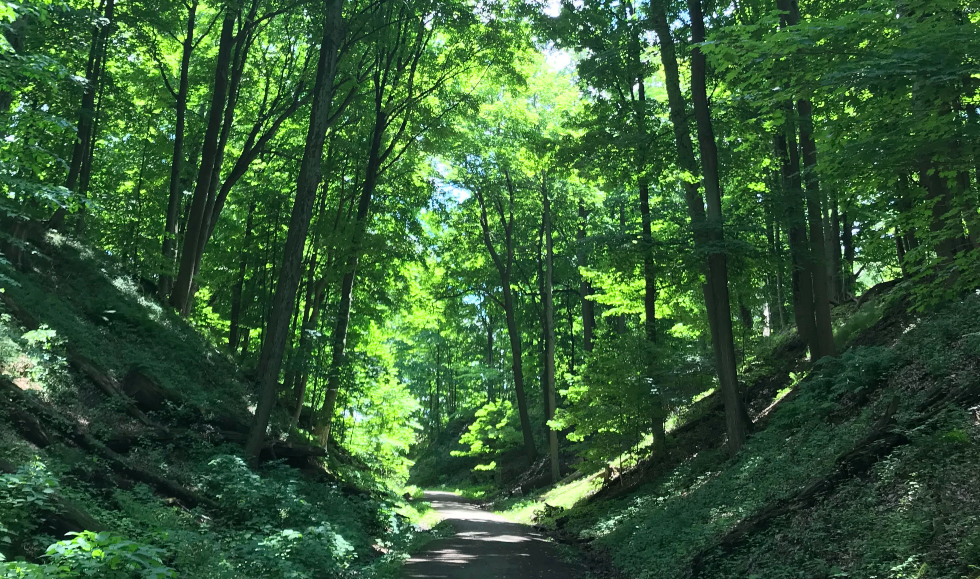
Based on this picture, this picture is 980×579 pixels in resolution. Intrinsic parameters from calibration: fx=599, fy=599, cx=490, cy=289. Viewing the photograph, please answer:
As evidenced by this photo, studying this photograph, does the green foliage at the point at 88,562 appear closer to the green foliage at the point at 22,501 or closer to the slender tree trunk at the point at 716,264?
the green foliage at the point at 22,501

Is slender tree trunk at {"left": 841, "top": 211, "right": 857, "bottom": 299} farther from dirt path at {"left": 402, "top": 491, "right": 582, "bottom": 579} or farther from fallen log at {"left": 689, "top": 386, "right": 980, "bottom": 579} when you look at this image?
fallen log at {"left": 689, "top": 386, "right": 980, "bottom": 579}

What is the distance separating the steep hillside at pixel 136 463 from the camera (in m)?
5.34

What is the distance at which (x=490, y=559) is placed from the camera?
10.6 metres

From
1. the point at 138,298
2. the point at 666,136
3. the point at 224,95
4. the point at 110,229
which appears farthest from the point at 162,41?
the point at 666,136

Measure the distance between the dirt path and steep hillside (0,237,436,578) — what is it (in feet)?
2.22

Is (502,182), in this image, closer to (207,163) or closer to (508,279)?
(508,279)

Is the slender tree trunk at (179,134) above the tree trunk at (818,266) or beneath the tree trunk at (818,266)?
above

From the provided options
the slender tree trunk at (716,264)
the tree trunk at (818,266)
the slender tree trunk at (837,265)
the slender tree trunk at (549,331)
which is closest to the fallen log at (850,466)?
the slender tree trunk at (716,264)

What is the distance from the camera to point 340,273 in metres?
15.8

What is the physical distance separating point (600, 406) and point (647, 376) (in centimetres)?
142

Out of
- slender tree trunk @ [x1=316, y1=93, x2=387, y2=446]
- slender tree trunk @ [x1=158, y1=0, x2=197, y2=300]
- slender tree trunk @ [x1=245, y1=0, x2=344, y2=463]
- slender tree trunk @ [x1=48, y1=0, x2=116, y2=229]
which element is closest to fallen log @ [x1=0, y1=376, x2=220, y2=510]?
slender tree trunk @ [x1=245, y1=0, x2=344, y2=463]

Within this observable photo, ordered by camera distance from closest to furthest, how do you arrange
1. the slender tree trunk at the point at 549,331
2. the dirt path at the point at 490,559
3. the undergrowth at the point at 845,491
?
the undergrowth at the point at 845,491, the dirt path at the point at 490,559, the slender tree trunk at the point at 549,331

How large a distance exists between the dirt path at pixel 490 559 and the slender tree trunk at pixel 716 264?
174 inches

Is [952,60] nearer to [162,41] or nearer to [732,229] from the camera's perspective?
[732,229]
